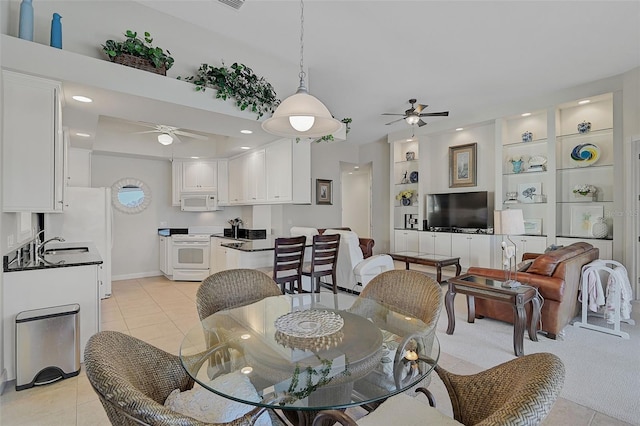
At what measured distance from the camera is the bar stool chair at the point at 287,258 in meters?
3.68

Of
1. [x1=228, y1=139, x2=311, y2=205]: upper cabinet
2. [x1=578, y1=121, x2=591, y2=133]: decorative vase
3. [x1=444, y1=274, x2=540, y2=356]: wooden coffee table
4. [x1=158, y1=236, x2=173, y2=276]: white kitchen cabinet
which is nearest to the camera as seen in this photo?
[x1=444, y1=274, x2=540, y2=356]: wooden coffee table

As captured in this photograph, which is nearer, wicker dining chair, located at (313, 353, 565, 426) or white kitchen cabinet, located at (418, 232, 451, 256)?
wicker dining chair, located at (313, 353, 565, 426)

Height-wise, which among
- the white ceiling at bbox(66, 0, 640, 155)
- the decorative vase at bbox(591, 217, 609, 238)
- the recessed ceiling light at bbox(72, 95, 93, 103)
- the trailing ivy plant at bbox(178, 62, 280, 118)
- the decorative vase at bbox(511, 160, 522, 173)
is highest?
the white ceiling at bbox(66, 0, 640, 155)

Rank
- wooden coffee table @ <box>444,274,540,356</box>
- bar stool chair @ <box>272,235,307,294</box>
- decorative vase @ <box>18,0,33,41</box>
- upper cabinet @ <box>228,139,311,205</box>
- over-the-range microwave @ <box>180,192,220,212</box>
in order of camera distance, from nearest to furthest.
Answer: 1. decorative vase @ <box>18,0,33,41</box>
2. wooden coffee table @ <box>444,274,540,356</box>
3. bar stool chair @ <box>272,235,307,294</box>
4. upper cabinet @ <box>228,139,311,205</box>
5. over-the-range microwave @ <box>180,192,220,212</box>

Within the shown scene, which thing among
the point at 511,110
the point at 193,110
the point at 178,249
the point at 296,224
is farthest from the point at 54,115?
the point at 511,110

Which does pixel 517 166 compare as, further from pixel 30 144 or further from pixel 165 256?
pixel 165 256

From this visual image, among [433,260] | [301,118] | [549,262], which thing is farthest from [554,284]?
[301,118]

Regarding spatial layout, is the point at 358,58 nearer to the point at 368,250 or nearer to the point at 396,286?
the point at 396,286

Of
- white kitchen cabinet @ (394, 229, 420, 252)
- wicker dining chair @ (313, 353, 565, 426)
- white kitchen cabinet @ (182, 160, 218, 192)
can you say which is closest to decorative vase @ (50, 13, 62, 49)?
wicker dining chair @ (313, 353, 565, 426)

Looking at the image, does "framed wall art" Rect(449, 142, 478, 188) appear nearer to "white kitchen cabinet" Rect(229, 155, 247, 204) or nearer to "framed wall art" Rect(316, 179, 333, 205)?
"framed wall art" Rect(316, 179, 333, 205)

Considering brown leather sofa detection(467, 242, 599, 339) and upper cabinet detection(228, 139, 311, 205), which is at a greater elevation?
upper cabinet detection(228, 139, 311, 205)

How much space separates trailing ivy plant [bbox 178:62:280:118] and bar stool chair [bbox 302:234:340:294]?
1.71m

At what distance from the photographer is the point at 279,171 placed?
4.74 meters

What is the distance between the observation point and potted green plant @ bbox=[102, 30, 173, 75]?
2695 mm
